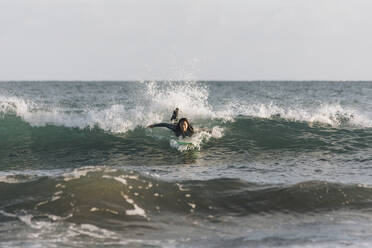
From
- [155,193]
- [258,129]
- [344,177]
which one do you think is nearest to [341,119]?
[258,129]

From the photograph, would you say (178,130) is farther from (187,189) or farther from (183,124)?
(187,189)

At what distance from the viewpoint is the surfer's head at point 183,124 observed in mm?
14375

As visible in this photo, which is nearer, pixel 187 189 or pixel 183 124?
pixel 187 189

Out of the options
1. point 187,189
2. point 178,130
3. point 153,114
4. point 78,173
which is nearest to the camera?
point 187,189

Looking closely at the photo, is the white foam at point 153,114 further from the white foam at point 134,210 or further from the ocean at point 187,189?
the white foam at point 134,210

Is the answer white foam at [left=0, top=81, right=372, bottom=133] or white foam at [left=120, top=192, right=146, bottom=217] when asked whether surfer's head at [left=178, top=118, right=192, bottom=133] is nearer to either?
white foam at [left=0, top=81, right=372, bottom=133]

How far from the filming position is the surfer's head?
1438cm

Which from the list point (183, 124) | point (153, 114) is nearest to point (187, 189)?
point (183, 124)

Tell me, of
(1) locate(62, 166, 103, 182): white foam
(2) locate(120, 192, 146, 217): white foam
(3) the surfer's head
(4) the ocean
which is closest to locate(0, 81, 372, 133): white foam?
(4) the ocean

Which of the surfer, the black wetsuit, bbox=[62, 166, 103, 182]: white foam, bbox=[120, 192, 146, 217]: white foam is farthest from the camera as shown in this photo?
the black wetsuit

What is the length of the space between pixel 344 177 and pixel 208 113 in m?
10.2

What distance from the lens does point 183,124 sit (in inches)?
570

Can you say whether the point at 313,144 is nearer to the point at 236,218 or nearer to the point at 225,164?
the point at 225,164

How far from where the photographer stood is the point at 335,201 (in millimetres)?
8914
